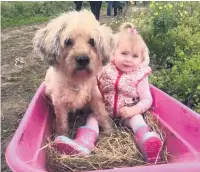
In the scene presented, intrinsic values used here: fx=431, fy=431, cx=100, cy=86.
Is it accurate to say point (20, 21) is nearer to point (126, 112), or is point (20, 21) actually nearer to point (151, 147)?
point (126, 112)

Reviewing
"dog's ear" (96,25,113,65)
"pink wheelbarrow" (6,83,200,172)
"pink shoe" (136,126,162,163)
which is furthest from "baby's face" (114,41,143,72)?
"pink shoe" (136,126,162,163)

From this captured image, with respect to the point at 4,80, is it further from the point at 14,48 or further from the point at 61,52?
the point at 61,52

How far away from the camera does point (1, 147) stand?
4371mm

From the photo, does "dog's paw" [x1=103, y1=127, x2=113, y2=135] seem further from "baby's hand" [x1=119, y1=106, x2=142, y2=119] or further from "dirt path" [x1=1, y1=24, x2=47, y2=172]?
"dirt path" [x1=1, y1=24, x2=47, y2=172]

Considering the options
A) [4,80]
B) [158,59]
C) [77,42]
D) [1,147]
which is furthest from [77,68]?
[4,80]

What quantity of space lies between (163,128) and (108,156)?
66 centimetres

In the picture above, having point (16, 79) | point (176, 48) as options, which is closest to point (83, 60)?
point (176, 48)

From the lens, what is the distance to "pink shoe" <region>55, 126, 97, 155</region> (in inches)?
119

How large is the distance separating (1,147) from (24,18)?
9.78 m

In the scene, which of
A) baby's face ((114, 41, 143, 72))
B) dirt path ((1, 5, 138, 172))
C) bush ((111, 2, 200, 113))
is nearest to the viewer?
baby's face ((114, 41, 143, 72))

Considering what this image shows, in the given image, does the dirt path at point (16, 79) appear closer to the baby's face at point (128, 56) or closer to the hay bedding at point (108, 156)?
the hay bedding at point (108, 156)

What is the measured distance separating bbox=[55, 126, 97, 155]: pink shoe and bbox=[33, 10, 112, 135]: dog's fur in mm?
204

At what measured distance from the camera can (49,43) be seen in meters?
3.21

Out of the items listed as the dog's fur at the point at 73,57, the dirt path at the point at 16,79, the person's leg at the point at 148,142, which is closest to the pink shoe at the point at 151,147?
the person's leg at the point at 148,142
